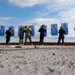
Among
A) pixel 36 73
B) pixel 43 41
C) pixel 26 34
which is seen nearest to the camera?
pixel 36 73

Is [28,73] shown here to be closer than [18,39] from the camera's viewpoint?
Yes

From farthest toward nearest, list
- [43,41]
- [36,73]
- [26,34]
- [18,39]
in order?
[18,39]
[43,41]
[26,34]
[36,73]

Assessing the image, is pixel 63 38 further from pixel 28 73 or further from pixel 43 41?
pixel 28 73

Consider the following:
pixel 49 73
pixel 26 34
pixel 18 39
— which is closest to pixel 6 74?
pixel 49 73

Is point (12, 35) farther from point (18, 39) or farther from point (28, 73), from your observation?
point (28, 73)

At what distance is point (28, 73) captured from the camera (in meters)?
5.38

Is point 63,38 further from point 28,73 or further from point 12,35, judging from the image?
point 28,73

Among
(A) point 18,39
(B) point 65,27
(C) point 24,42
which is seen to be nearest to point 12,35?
(A) point 18,39

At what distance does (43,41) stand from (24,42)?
1.42 metres

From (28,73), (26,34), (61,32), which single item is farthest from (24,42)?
(28,73)

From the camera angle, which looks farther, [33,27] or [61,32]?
[33,27]

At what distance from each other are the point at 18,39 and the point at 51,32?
2624 millimetres

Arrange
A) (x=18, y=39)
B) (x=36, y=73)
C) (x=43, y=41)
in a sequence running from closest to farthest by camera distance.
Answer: (x=36, y=73), (x=43, y=41), (x=18, y=39)

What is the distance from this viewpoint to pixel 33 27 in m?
24.3
